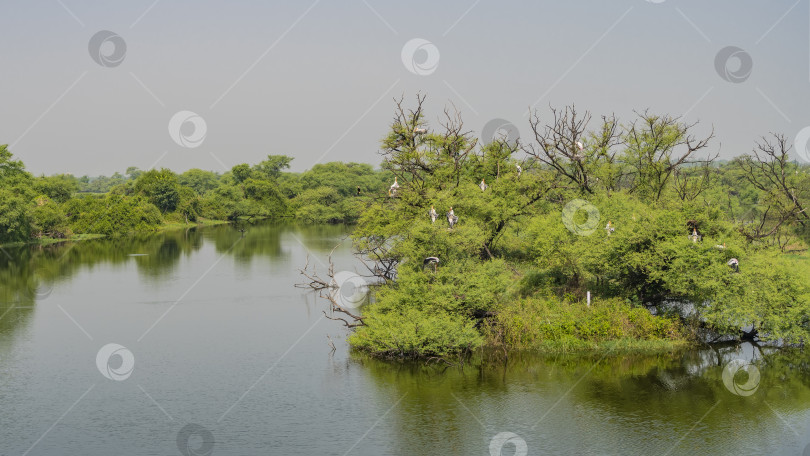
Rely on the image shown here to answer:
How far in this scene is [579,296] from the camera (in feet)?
102

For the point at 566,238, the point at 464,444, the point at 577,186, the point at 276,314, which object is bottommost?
the point at 464,444

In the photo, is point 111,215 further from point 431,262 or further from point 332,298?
point 431,262

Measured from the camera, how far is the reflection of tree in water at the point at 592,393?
20250 millimetres

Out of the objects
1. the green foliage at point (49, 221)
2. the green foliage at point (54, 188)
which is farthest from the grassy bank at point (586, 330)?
the green foliage at point (54, 188)

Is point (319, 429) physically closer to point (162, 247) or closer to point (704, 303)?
point (704, 303)

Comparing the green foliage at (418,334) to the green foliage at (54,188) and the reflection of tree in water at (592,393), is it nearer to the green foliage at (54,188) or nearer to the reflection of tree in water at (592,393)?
the reflection of tree in water at (592,393)

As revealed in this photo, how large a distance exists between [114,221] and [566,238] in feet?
210

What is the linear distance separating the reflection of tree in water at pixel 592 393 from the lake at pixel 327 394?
0.08 meters

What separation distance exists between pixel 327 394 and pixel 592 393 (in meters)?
8.87

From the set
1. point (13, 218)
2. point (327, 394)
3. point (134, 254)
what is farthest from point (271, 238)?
point (327, 394)

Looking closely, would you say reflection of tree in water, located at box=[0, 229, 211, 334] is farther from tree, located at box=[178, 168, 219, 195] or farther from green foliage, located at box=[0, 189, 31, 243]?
tree, located at box=[178, 168, 219, 195]

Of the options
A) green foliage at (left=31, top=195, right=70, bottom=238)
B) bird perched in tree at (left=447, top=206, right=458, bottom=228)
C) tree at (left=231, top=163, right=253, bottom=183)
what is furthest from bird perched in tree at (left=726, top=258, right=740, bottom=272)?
tree at (left=231, top=163, right=253, bottom=183)

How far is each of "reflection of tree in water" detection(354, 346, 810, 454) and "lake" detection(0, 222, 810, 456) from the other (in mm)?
76

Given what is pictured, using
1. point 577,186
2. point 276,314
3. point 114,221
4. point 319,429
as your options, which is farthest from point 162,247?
point 319,429
